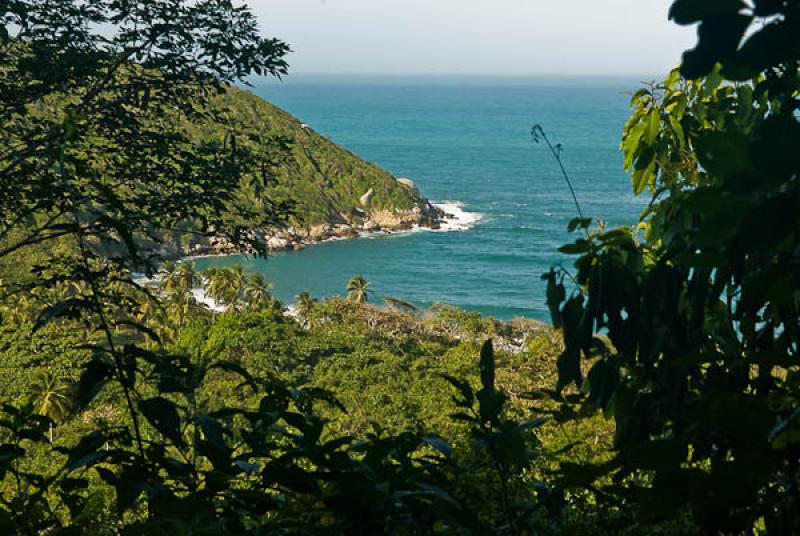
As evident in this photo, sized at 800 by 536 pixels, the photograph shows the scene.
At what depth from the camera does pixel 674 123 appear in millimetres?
1601

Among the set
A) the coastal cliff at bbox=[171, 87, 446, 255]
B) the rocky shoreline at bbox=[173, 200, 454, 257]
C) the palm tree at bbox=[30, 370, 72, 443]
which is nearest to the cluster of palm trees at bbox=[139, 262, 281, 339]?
A: the palm tree at bbox=[30, 370, 72, 443]

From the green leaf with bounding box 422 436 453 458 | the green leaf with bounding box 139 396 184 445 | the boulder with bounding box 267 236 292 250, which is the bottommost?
the boulder with bounding box 267 236 292 250

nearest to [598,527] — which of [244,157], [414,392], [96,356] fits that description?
[96,356]

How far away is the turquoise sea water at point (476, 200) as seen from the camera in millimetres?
43156

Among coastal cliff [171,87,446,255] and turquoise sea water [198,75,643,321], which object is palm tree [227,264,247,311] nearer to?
turquoise sea water [198,75,643,321]

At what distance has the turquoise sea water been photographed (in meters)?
43.2

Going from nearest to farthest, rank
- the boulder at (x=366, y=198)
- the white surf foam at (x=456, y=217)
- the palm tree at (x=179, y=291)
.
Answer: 1. the palm tree at (x=179, y=291)
2. the white surf foam at (x=456, y=217)
3. the boulder at (x=366, y=198)

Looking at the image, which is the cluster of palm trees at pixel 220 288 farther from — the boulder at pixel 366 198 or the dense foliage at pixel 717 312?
the dense foliage at pixel 717 312

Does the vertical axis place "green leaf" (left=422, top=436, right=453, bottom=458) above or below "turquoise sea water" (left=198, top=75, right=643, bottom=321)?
above

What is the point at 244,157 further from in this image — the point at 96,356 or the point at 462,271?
the point at 462,271

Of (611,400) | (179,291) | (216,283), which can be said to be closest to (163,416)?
(611,400)

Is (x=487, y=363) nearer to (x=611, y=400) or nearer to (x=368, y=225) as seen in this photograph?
(x=611, y=400)

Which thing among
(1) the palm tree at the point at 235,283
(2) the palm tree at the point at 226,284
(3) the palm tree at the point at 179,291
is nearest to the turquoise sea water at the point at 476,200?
(1) the palm tree at the point at 235,283

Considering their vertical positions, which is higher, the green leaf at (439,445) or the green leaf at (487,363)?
the green leaf at (487,363)
